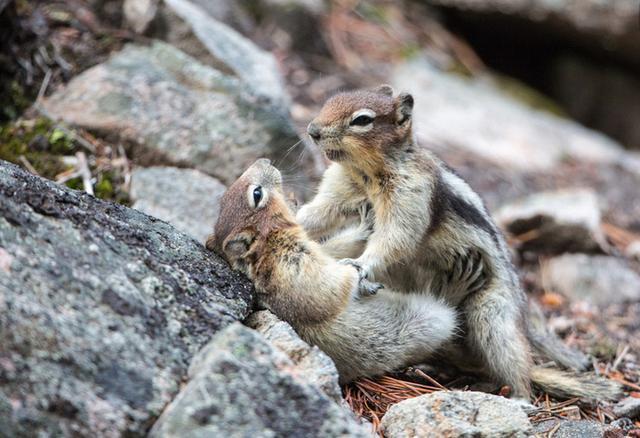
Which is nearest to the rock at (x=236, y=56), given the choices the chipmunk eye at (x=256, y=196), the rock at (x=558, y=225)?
the chipmunk eye at (x=256, y=196)

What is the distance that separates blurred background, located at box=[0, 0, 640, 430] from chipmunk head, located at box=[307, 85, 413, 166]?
946 mm

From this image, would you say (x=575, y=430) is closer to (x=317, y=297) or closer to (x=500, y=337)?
(x=500, y=337)

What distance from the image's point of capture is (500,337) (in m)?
4.82

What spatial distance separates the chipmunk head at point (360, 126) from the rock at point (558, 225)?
296cm

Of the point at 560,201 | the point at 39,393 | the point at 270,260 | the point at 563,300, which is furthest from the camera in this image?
the point at 560,201

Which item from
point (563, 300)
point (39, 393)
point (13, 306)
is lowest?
point (563, 300)

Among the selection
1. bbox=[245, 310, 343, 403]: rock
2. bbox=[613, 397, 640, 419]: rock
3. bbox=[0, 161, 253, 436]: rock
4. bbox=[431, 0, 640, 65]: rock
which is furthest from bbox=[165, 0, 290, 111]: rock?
bbox=[431, 0, 640, 65]: rock

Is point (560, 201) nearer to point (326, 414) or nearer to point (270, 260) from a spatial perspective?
point (270, 260)

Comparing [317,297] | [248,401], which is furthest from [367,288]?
[248,401]

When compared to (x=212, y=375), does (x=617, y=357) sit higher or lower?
lower

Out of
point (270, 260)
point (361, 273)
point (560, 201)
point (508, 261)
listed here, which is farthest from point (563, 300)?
point (270, 260)

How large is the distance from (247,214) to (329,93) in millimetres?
5147

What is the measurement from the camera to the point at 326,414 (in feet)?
9.97

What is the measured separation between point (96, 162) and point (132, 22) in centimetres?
198
